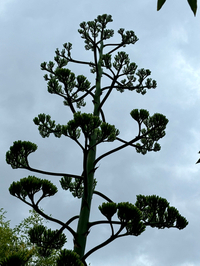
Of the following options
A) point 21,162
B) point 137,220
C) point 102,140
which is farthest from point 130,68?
point 137,220

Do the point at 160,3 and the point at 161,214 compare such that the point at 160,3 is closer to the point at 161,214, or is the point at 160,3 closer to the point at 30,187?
the point at 30,187


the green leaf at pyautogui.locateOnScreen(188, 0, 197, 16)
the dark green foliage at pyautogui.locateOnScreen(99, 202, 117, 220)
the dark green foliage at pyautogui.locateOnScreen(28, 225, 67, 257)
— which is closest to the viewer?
the green leaf at pyautogui.locateOnScreen(188, 0, 197, 16)

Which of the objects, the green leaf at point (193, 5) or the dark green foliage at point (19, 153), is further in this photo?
the dark green foliage at point (19, 153)

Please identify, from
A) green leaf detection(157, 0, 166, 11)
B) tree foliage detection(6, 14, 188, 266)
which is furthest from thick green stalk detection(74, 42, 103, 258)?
green leaf detection(157, 0, 166, 11)

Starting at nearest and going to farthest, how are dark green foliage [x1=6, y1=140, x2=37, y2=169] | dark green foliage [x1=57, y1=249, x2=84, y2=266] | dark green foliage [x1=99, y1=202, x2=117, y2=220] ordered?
dark green foliage [x1=57, y1=249, x2=84, y2=266]
dark green foliage [x1=99, y1=202, x2=117, y2=220]
dark green foliage [x1=6, y1=140, x2=37, y2=169]

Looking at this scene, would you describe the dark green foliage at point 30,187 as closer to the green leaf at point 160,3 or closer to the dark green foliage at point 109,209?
the dark green foliage at point 109,209

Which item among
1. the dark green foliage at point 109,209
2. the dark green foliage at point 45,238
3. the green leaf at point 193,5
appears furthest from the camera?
the dark green foliage at point 45,238

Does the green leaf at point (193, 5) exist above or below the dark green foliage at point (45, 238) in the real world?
above

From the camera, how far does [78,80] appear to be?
788cm

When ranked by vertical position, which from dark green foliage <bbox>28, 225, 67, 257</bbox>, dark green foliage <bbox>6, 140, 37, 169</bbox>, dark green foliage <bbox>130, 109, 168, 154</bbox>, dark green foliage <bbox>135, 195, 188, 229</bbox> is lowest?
dark green foliage <bbox>28, 225, 67, 257</bbox>

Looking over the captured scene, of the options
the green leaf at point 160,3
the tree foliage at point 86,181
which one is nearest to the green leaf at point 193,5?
the green leaf at point 160,3

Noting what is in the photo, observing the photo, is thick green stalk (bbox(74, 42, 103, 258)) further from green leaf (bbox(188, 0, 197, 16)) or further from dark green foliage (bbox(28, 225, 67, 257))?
green leaf (bbox(188, 0, 197, 16))

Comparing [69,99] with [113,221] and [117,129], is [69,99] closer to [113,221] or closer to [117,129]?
[117,129]

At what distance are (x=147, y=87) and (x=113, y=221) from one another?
17.8ft
